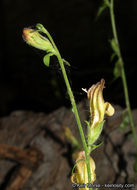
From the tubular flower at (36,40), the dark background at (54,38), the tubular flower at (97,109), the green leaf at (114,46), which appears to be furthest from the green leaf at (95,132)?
the dark background at (54,38)

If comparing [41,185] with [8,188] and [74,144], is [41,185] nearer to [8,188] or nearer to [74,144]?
[8,188]

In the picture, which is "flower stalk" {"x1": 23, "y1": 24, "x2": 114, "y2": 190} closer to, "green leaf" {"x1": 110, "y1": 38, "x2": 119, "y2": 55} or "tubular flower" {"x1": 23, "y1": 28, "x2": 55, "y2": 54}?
"tubular flower" {"x1": 23, "y1": 28, "x2": 55, "y2": 54}

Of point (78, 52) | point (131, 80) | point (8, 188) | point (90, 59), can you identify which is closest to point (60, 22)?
point (78, 52)

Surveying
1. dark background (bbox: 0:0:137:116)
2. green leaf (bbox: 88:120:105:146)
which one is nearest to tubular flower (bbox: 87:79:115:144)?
green leaf (bbox: 88:120:105:146)

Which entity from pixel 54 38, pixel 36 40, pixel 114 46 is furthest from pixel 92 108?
pixel 54 38

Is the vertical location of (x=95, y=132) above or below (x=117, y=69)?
below

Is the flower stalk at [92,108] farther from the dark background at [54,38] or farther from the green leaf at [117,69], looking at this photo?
the dark background at [54,38]

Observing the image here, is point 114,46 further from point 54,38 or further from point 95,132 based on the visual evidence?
point 54,38
